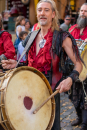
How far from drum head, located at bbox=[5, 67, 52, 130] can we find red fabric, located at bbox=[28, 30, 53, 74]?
186 mm

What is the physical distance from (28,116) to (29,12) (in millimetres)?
9747

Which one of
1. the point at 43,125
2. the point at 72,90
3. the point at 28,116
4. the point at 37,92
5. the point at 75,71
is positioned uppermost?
the point at 75,71

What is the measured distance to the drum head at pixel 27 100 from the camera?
5.82 ft

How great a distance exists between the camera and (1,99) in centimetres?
170

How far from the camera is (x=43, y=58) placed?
2254mm

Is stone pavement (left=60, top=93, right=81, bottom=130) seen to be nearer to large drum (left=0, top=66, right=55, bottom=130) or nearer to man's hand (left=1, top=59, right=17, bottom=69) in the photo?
large drum (left=0, top=66, right=55, bottom=130)

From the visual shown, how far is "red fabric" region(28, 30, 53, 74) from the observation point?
2.25 meters

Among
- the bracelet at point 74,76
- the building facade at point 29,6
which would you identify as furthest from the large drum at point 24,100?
the building facade at point 29,6

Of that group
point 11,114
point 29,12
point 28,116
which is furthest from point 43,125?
point 29,12

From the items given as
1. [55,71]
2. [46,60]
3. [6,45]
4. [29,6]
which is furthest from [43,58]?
[29,6]

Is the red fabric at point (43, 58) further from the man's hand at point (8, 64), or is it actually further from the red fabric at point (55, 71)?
the man's hand at point (8, 64)

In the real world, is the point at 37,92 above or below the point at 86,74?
above

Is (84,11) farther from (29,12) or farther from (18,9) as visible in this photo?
(18,9)

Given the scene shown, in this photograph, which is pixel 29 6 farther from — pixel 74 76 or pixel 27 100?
pixel 27 100
